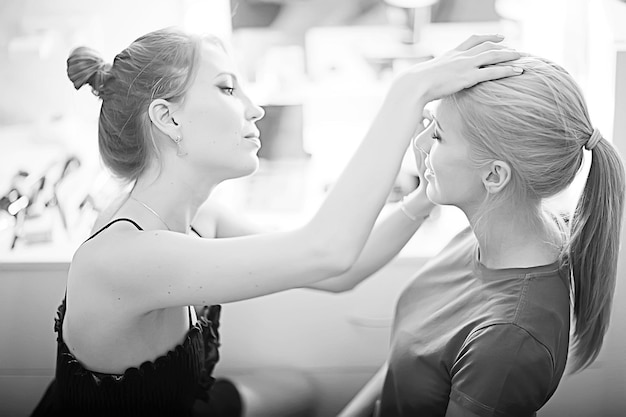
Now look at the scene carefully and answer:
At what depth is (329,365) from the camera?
67.7 inches

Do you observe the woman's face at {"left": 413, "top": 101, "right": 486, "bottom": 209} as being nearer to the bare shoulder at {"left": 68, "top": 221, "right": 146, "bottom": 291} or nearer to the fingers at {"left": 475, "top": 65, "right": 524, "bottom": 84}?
the fingers at {"left": 475, "top": 65, "right": 524, "bottom": 84}

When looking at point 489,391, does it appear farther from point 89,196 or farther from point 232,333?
point 89,196

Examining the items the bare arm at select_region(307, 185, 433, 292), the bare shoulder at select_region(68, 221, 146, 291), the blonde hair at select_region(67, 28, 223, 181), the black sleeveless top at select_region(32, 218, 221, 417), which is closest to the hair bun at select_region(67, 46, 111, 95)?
the blonde hair at select_region(67, 28, 223, 181)

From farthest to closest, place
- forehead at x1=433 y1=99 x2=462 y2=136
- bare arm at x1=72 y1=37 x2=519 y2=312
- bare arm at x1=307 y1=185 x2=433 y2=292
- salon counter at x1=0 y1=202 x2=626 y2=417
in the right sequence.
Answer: salon counter at x1=0 y1=202 x2=626 y2=417 < bare arm at x1=307 y1=185 x2=433 y2=292 < forehead at x1=433 y1=99 x2=462 y2=136 < bare arm at x1=72 y1=37 x2=519 y2=312

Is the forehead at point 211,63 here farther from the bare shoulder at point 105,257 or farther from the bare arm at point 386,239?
the bare arm at point 386,239

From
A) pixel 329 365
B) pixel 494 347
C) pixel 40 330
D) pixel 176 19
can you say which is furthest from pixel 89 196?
pixel 494 347

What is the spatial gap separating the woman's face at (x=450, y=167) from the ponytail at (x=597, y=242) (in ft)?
0.53

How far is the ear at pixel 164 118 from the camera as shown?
3.72 feet

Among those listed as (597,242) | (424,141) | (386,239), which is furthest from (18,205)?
(597,242)

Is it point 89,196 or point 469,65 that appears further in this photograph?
point 89,196

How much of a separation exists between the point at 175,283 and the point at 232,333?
0.73 meters

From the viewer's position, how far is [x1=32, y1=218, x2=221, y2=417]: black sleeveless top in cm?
117

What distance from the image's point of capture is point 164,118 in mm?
1145

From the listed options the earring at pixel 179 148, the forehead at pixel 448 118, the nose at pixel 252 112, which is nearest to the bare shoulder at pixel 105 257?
the earring at pixel 179 148
